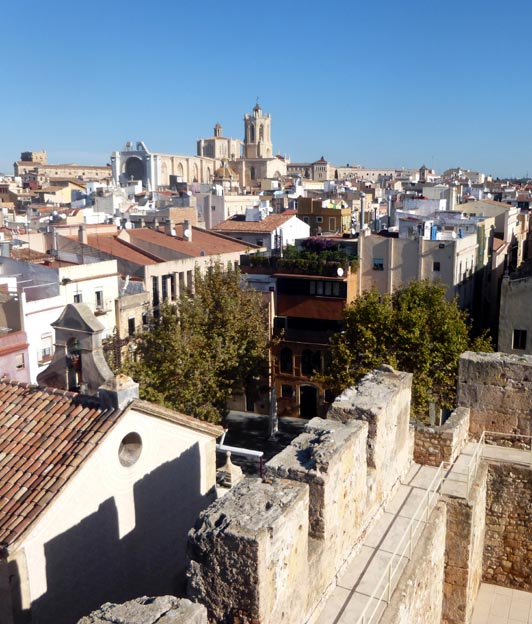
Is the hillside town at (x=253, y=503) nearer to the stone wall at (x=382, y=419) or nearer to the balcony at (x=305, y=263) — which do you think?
the stone wall at (x=382, y=419)

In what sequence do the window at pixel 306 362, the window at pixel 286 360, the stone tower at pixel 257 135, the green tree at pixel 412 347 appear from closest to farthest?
1. the green tree at pixel 412 347
2. the window at pixel 306 362
3. the window at pixel 286 360
4. the stone tower at pixel 257 135

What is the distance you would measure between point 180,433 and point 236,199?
192 ft

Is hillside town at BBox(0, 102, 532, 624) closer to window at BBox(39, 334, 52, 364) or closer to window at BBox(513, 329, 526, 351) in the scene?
window at BBox(39, 334, 52, 364)

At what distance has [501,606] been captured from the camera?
10992 mm

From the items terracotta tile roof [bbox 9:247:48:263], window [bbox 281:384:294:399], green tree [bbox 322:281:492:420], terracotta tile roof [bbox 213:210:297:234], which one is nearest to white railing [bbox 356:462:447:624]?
green tree [bbox 322:281:492:420]

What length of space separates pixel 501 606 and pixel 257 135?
497ft

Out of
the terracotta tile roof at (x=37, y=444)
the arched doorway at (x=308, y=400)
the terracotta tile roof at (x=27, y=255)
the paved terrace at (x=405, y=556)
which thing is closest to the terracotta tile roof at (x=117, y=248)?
the terracotta tile roof at (x=27, y=255)

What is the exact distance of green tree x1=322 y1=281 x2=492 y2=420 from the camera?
2133 cm

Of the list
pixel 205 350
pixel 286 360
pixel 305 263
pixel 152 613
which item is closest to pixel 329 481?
pixel 152 613

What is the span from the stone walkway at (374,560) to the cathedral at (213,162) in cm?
7675

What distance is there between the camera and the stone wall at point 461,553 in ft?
31.9

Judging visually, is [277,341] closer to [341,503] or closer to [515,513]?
[515,513]

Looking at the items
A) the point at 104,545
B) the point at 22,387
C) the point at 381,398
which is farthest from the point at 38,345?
the point at 381,398

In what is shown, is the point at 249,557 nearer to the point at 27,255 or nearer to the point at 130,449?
the point at 130,449
